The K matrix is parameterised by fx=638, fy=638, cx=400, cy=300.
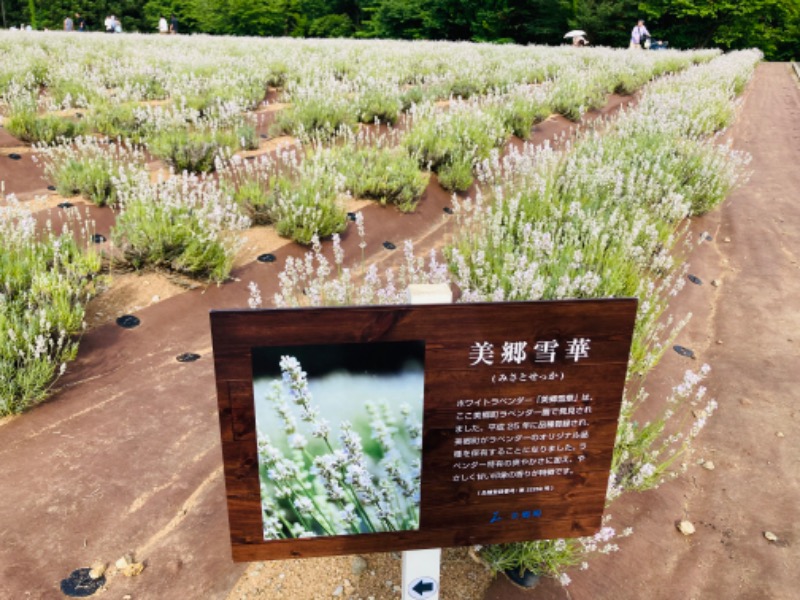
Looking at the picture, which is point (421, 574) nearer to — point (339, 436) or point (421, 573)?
point (421, 573)

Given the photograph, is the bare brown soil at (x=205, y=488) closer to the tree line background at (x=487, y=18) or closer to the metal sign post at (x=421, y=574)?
the metal sign post at (x=421, y=574)

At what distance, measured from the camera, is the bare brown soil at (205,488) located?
2.72m

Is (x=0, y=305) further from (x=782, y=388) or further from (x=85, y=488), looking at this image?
(x=782, y=388)

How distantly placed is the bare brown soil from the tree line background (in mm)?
42336

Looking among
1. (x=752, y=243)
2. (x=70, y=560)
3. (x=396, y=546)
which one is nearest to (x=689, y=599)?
(x=396, y=546)

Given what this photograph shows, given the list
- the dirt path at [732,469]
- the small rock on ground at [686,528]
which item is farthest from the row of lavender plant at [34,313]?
the small rock on ground at [686,528]

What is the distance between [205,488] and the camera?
10.8ft

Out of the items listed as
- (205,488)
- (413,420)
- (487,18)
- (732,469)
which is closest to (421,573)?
(413,420)

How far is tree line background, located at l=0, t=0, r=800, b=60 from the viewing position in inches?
1684

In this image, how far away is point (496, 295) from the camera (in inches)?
128

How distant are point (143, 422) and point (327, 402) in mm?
2390

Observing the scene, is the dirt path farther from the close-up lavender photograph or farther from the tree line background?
the tree line background

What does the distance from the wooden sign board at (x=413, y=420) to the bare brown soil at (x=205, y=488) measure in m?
0.77

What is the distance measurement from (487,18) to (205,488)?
4638cm
